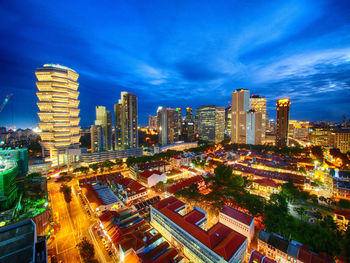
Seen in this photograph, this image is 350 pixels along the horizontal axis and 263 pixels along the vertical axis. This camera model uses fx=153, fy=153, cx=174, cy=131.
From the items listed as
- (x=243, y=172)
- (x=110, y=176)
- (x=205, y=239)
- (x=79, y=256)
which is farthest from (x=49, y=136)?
(x=243, y=172)

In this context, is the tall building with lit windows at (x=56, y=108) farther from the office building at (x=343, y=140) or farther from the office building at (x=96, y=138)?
the office building at (x=343, y=140)

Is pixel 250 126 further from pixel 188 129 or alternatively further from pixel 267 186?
pixel 267 186

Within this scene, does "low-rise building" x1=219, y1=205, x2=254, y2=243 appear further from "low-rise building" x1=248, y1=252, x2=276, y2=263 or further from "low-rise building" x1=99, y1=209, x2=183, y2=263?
"low-rise building" x1=99, y1=209, x2=183, y2=263

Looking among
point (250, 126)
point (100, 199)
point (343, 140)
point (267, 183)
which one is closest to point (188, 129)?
point (250, 126)

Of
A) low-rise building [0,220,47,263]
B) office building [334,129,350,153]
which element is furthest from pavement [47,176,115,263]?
office building [334,129,350,153]

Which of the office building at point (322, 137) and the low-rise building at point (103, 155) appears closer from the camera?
the low-rise building at point (103, 155)

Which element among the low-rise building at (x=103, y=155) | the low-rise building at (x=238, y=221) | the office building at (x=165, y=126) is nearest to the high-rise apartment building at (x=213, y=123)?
the office building at (x=165, y=126)
